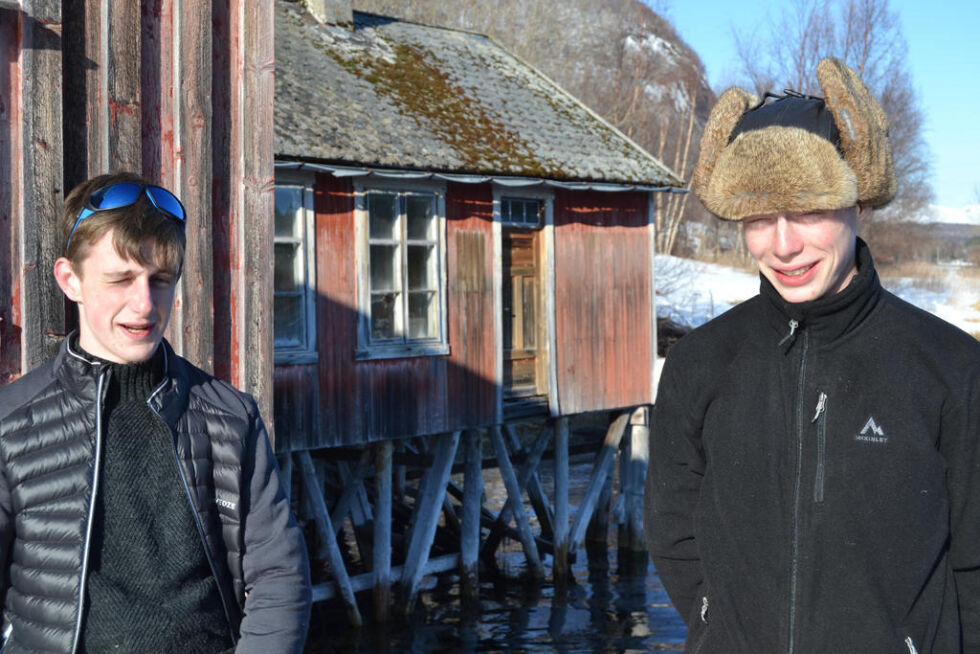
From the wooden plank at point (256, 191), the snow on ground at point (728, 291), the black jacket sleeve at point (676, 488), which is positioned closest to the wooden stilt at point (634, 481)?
the wooden plank at point (256, 191)

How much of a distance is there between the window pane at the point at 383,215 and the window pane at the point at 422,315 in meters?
0.73

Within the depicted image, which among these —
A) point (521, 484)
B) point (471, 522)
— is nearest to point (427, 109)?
point (471, 522)

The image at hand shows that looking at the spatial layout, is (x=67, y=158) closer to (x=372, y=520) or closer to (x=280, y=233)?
(x=280, y=233)

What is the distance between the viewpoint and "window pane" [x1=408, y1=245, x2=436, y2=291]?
40.4 feet

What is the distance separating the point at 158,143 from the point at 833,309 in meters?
2.66

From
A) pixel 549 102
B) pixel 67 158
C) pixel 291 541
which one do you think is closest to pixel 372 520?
pixel 549 102

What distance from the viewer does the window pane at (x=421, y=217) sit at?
12.3m

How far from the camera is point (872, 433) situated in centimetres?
256

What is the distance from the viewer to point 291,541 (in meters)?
2.60

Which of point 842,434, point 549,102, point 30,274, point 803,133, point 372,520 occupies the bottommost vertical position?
point 372,520

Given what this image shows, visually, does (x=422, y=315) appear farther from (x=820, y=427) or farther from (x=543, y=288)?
(x=820, y=427)

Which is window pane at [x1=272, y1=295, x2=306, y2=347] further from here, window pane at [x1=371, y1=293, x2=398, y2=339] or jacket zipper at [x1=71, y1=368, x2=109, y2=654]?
jacket zipper at [x1=71, y1=368, x2=109, y2=654]

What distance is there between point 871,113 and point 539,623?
10.8 meters

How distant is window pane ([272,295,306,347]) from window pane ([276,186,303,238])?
1.94ft
